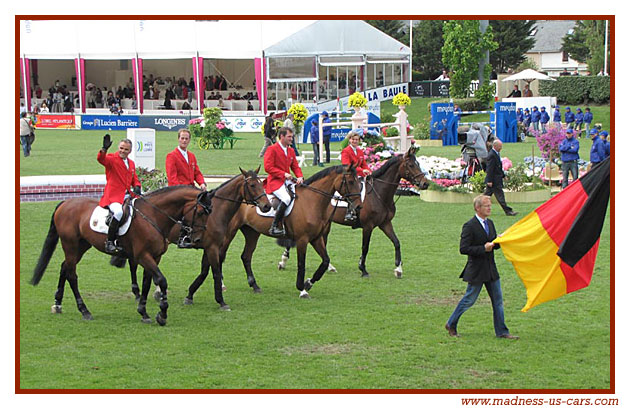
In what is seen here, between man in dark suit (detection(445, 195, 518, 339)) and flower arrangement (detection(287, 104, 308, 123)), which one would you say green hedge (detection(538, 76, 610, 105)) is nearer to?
flower arrangement (detection(287, 104, 308, 123))

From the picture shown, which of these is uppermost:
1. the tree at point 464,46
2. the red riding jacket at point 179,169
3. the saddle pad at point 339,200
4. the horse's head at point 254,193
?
the tree at point 464,46

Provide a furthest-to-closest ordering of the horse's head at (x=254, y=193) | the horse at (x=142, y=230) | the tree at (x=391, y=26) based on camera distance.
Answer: the tree at (x=391, y=26), the horse's head at (x=254, y=193), the horse at (x=142, y=230)

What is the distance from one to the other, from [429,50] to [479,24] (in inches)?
682

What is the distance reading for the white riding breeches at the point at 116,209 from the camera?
1122 cm

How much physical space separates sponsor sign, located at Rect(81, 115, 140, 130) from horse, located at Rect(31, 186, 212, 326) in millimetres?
38821

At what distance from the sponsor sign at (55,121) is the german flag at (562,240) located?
142ft

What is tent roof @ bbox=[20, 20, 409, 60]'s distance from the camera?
4788 cm

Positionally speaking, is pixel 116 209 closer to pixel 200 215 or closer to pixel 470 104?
pixel 200 215

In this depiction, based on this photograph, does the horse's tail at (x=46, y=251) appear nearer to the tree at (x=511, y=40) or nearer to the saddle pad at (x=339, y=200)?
the saddle pad at (x=339, y=200)

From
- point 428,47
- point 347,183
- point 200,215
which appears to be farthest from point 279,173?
point 428,47

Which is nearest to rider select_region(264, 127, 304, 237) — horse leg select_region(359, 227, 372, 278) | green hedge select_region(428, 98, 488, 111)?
horse leg select_region(359, 227, 372, 278)

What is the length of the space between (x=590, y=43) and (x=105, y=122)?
34.7 m

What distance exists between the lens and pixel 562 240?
394 inches

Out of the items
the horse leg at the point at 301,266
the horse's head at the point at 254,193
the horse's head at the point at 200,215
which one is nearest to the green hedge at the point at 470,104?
the horse leg at the point at 301,266
